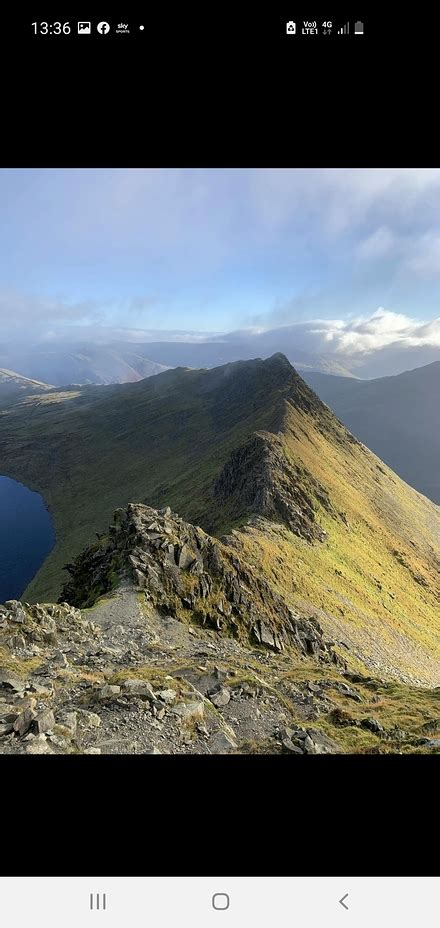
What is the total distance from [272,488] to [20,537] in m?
73.2

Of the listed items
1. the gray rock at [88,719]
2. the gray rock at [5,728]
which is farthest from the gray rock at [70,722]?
the gray rock at [5,728]

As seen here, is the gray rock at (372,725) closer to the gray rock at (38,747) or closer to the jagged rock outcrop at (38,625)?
the gray rock at (38,747)

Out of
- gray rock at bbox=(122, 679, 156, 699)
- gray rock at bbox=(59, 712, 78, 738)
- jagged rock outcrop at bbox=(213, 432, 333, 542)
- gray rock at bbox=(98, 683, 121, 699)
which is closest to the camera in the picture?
gray rock at bbox=(59, 712, 78, 738)

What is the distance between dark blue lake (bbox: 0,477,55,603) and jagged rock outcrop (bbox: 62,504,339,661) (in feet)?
168

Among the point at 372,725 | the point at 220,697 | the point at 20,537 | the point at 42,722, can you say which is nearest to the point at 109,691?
the point at 42,722

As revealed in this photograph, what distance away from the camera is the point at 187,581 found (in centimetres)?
2552

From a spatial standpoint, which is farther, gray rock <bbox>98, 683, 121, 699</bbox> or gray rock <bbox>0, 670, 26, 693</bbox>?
gray rock <bbox>0, 670, 26, 693</bbox>

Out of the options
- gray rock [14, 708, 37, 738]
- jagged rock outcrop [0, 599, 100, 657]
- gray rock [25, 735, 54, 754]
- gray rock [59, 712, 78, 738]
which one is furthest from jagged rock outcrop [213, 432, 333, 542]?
gray rock [25, 735, 54, 754]

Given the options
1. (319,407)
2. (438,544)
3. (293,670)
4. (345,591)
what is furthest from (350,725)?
→ (319,407)

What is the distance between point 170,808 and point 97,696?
6.85 meters

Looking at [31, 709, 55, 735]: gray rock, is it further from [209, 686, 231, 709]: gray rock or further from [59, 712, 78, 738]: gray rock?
[209, 686, 231, 709]: gray rock

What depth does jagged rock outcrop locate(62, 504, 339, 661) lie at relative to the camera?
24.2 metres
